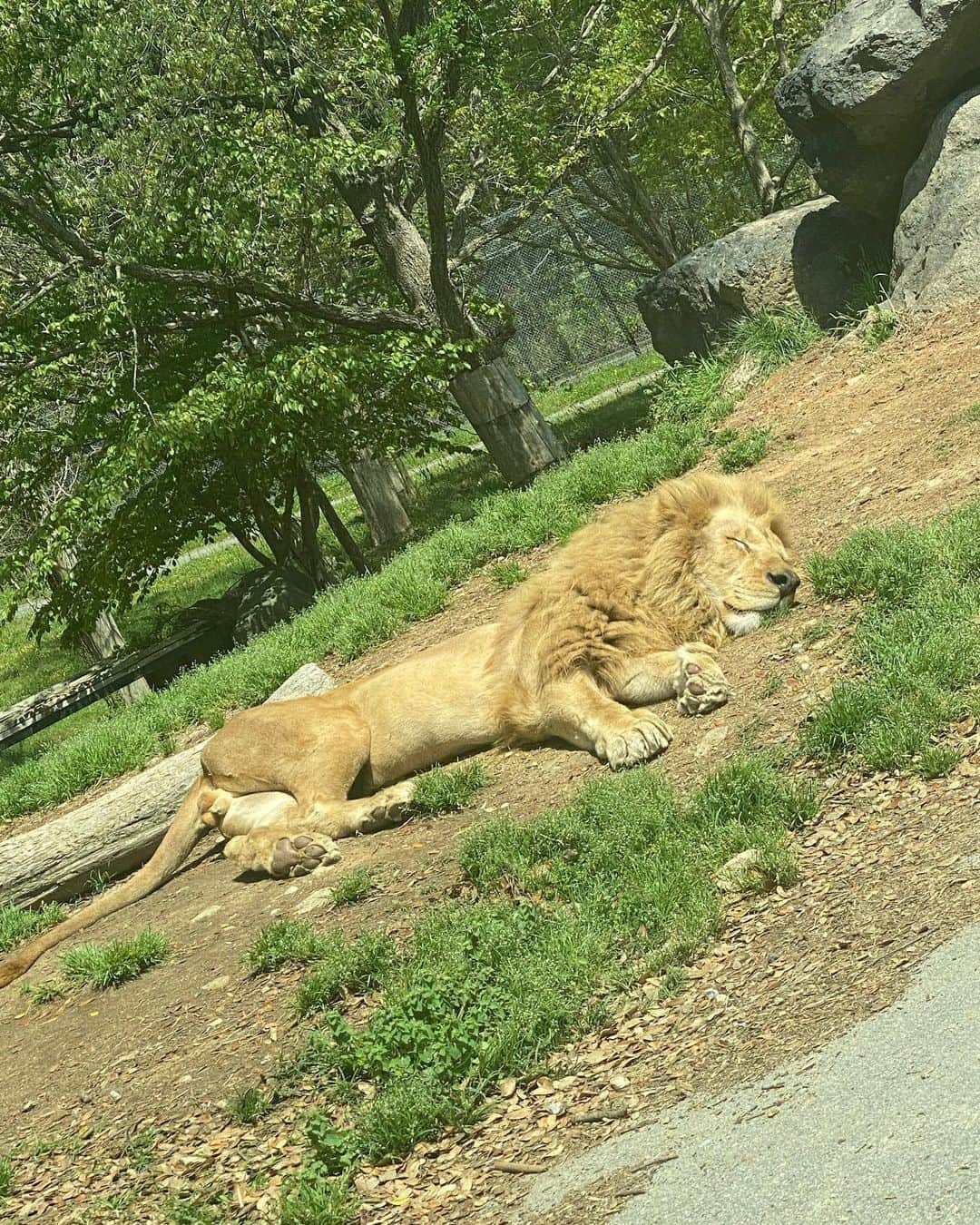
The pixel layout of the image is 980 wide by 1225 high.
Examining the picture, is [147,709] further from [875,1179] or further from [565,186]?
[565,186]

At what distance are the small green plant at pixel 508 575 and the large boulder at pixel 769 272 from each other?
461 centimetres

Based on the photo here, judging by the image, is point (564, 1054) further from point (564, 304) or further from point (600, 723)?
point (564, 304)

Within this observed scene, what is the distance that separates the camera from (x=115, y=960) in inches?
244

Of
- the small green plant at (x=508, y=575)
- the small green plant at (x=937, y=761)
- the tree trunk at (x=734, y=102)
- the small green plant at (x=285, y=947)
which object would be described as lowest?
the small green plant at (x=937, y=761)

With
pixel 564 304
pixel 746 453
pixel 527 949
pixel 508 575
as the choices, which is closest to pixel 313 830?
pixel 527 949

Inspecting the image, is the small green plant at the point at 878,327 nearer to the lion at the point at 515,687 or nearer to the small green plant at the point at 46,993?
the lion at the point at 515,687

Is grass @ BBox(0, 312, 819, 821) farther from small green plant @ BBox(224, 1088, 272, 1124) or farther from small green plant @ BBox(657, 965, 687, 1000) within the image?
small green plant @ BBox(657, 965, 687, 1000)

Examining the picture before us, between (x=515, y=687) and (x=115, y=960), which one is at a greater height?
(x=515, y=687)

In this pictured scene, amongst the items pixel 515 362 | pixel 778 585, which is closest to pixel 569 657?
pixel 778 585

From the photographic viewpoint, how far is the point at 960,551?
6.37 metres

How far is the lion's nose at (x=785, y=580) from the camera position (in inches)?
268

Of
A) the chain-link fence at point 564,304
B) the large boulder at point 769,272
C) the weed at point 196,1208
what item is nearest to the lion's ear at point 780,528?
the weed at point 196,1208

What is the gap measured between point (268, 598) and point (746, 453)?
5.78 m

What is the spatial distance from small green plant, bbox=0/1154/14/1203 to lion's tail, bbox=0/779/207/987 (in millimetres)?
1841
